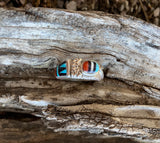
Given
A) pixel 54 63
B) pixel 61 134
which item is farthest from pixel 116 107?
pixel 54 63

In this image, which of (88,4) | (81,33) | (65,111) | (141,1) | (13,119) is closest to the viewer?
(65,111)

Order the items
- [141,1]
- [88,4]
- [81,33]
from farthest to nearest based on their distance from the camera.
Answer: [141,1]
[88,4]
[81,33]

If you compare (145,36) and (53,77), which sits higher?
(145,36)

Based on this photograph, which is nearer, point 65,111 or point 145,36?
point 65,111

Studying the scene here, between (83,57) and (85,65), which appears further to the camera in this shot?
(83,57)

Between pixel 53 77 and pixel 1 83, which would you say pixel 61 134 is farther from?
pixel 1 83

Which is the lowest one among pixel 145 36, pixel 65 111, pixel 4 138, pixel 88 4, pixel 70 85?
pixel 4 138
